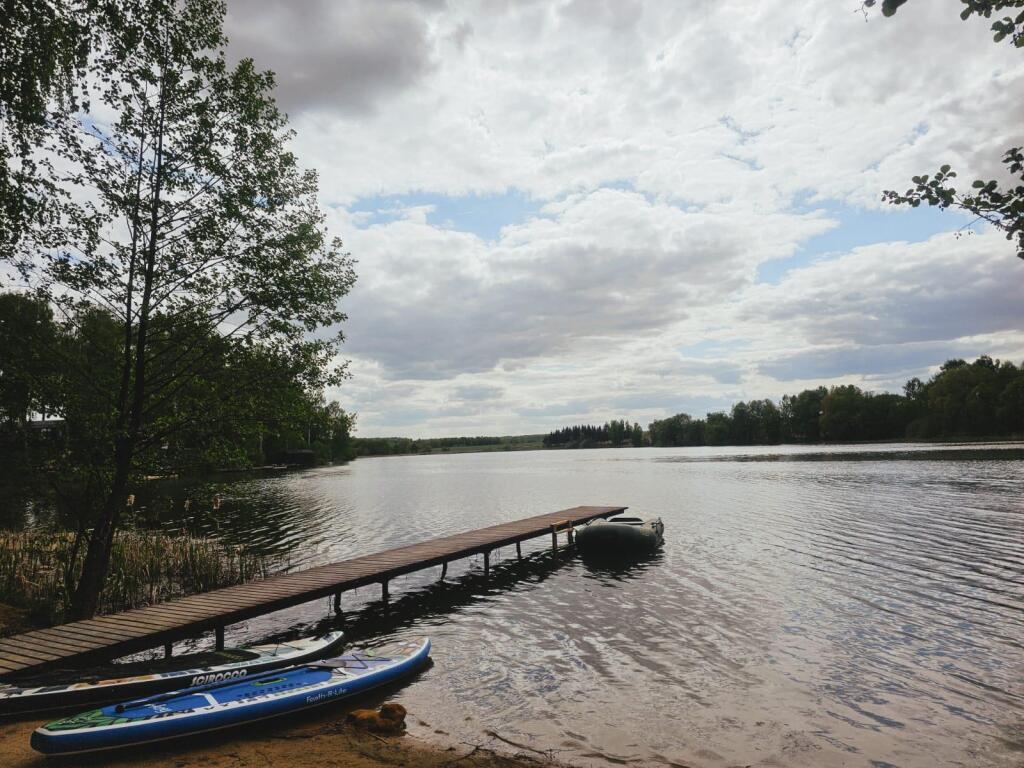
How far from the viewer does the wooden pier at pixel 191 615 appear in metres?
9.80

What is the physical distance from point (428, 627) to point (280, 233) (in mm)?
10383

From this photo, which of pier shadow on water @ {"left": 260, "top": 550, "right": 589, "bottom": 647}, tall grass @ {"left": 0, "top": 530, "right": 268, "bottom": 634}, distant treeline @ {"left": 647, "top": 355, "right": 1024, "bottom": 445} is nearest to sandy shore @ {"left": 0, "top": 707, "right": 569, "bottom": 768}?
pier shadow on water @ {"left": 260, "top": 550, "right": 589, "bottom": 647}

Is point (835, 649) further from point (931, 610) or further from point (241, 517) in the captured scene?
point (241, 517)

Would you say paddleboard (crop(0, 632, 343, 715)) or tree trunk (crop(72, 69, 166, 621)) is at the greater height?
tree trunk (crop(72, 69, 166, 621))

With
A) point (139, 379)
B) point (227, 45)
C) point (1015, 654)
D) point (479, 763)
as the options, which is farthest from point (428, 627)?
point (227, 45)

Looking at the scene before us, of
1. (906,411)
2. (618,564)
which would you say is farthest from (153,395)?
(906,411)

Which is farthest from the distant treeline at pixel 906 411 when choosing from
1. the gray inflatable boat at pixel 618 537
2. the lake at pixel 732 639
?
the gray inflatable boat at pixel 618 537

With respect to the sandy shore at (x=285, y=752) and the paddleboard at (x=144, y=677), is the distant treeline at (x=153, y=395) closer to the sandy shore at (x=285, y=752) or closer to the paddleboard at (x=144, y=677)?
the paddleboard at (x=144, y=677)

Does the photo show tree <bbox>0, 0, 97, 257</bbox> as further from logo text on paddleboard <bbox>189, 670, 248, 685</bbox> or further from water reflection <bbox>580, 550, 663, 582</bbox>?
water reflection <bbox>580, 550, 663, 582</bbox>

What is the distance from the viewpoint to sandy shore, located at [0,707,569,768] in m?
7.40

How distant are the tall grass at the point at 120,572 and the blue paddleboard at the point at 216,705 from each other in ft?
27.6

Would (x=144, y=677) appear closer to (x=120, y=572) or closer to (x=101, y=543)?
(x=101, y=543)

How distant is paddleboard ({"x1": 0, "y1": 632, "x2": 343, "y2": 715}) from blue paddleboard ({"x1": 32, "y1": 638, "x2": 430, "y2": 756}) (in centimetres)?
80

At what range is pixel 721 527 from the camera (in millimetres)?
29656
